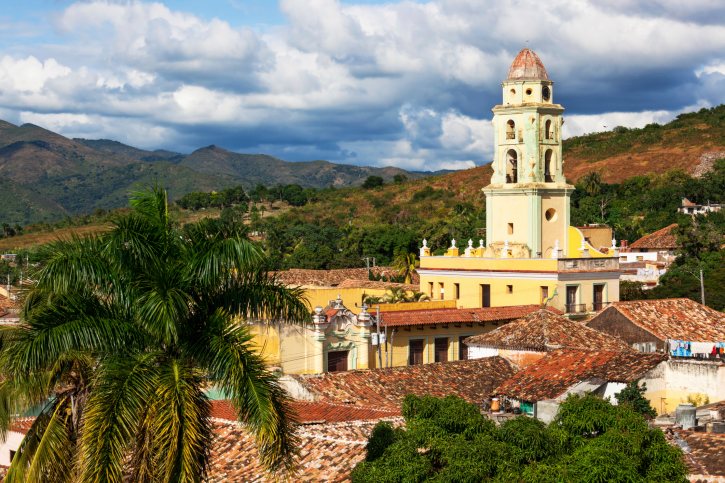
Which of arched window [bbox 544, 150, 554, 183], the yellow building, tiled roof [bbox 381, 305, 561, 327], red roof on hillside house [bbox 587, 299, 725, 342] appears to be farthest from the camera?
arched window [bbox 544, 150, 554, 183]

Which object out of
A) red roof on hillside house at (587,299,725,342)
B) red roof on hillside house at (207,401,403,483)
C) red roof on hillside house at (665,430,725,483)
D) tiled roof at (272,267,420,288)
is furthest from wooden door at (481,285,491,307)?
red roof on hillside house at (665,430,725,483)

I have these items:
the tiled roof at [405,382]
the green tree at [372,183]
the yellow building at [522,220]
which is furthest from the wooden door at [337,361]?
the green tree at [372,183]

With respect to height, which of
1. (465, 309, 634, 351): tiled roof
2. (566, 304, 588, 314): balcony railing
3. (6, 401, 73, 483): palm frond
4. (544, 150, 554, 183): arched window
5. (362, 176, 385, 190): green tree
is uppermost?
(362, 176, 385, 190): green tree

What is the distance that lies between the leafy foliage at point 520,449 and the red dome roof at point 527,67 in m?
27.1

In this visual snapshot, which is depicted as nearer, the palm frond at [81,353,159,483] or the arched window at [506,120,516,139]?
the palm frond at [81,353,159,483]

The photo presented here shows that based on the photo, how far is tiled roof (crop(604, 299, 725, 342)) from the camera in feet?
83.7

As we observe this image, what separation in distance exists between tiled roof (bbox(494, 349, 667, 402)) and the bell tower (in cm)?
1545

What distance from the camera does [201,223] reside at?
10000mm

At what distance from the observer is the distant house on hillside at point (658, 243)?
63575mm

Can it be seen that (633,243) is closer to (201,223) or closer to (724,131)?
(724,131)

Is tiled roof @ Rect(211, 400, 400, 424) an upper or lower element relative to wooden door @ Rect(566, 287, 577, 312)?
lower

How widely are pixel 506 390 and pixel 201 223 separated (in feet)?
35.8

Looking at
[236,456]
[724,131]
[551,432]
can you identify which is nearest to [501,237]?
[236,456]

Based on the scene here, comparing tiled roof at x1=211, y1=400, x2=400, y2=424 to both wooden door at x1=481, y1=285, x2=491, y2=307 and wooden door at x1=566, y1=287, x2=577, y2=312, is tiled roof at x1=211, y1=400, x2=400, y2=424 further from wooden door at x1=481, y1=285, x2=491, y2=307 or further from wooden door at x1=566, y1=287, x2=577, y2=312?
wooden door at x1=481, y1=285, x2=491, y2=307
